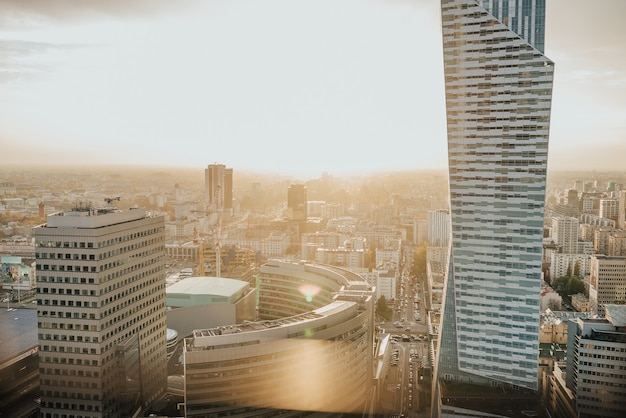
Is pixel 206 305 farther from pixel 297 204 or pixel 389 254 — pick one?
pixel 389 254

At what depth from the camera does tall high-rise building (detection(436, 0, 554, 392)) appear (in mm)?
6824

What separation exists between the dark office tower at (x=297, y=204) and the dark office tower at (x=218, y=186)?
278 centimetres

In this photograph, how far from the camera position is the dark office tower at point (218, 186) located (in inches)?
349

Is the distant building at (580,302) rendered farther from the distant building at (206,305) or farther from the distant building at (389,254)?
the distant building at (206,305)

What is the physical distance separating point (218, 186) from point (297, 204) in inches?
194

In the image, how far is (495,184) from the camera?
23.2 ft

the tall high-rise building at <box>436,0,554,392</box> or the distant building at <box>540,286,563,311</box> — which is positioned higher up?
the tall high-rise building at <box>436,0,554,392</box>

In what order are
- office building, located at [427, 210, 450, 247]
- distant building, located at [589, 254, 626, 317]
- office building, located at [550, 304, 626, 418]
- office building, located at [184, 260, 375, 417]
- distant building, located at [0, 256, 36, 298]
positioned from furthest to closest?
1. office building, located at [427, 210, 450, 247]
2. distant building, located at [589, 254, 626, 317]
3. distant building, located at [0, 256, 36, 298]
4. office building, located at [550, 304, 626, 418]
5. office building, located at [184, 260, 375, 417]

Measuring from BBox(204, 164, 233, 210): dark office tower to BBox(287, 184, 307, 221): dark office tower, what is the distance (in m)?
2.78

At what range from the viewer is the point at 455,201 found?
725 cm

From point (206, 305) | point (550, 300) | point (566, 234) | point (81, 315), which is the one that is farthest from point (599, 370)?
point (566, 234)

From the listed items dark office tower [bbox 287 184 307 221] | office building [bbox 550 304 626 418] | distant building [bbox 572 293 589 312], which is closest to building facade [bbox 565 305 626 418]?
office building [bbox 550 304 626 418]

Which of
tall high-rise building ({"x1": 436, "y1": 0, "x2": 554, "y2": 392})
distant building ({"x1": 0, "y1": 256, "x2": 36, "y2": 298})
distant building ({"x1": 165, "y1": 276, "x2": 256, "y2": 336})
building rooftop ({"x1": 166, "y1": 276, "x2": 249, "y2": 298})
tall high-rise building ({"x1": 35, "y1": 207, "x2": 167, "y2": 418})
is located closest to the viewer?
tall high-rise building ({"x1": 35, "y1": 207, "x2": 167, "y2": 418})

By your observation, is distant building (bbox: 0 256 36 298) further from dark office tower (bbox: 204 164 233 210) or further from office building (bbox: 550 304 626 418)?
office building (bbox: 550 304 626 418)
